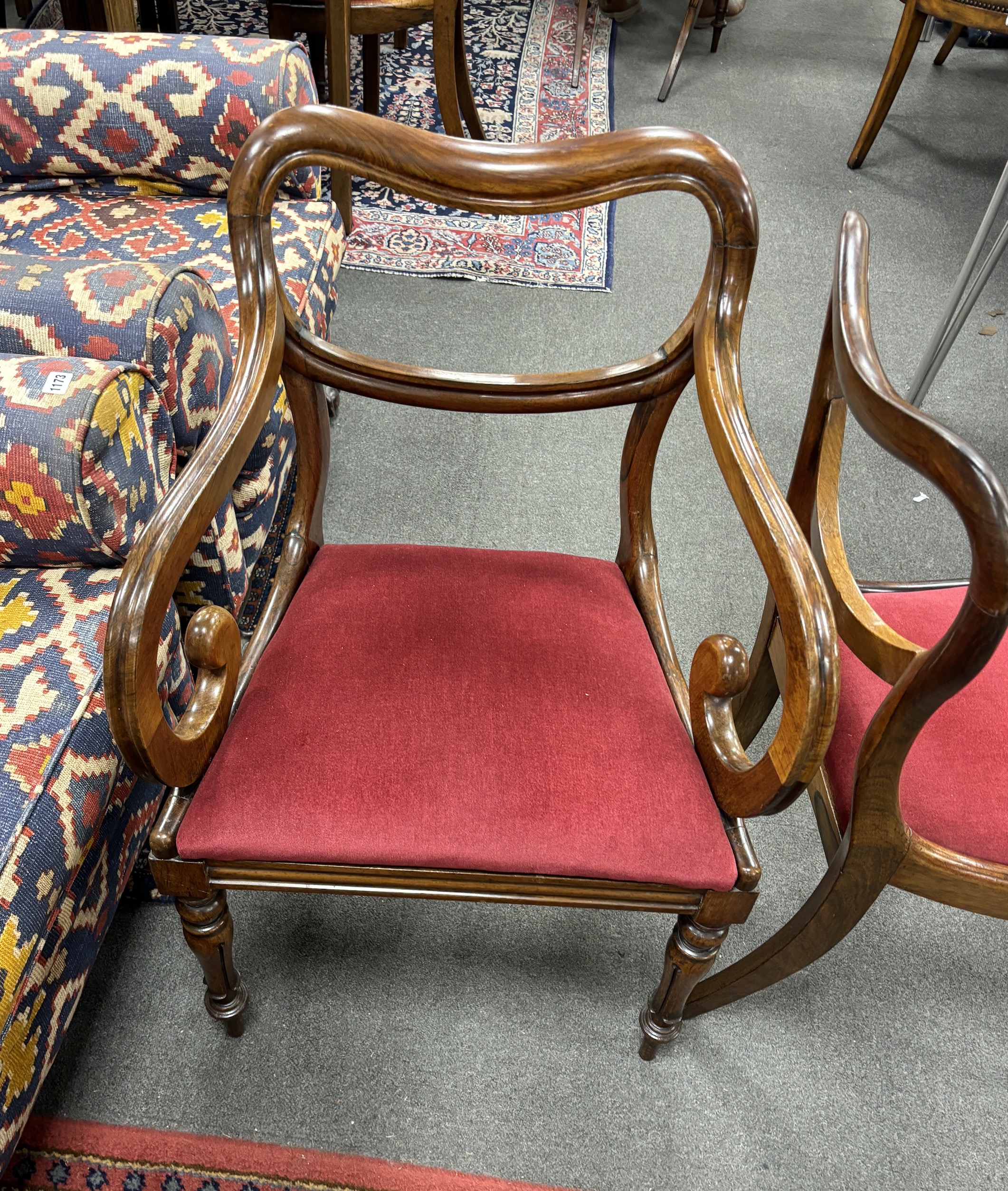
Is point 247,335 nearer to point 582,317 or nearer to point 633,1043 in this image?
point 633,1043

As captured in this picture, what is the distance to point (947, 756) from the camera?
770 mm

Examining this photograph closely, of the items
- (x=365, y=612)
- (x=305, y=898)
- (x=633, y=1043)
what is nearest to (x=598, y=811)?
(x=365, y=612)

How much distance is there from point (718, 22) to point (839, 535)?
9.33 feet

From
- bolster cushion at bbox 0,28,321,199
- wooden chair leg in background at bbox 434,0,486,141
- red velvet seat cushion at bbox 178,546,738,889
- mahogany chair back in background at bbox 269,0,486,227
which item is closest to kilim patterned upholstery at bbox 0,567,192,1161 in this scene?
red velvet seat cushion at bbox 178,546,738,889

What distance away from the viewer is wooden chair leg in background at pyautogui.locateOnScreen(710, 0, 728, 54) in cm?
296

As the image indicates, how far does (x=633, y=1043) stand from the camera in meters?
1.00

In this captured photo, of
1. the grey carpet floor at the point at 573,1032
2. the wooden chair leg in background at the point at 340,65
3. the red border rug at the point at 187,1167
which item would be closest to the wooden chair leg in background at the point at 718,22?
the wooden chair leg in background at the point at 340,65

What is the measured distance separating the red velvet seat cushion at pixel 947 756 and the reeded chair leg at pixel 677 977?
15 cm

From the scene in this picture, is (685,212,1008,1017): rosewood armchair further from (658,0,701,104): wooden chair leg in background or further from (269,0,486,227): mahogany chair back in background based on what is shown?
(658,0,701,104): wooden chair leg in background

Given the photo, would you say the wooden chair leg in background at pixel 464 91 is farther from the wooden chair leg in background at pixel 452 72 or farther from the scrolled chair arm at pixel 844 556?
the scrolled chair arm at pixel 844 556

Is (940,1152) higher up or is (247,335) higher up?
(247,335)

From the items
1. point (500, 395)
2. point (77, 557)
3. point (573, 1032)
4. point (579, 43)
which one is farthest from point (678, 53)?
point (573, 1032)

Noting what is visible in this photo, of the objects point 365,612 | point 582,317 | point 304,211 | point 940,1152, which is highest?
point 304,211

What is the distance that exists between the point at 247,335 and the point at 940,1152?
1.01m
